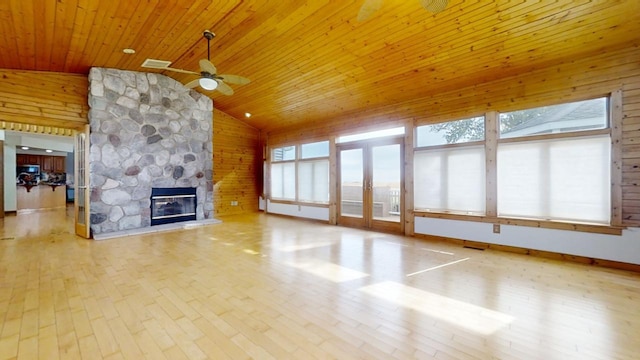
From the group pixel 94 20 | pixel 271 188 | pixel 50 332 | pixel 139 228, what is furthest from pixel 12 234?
pixel 271 188

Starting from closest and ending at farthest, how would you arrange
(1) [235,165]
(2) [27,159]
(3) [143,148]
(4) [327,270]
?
1. (4) [327,270]
2. (3) [143,148]
3. (1) [235,165]
4. (2) [27,159]

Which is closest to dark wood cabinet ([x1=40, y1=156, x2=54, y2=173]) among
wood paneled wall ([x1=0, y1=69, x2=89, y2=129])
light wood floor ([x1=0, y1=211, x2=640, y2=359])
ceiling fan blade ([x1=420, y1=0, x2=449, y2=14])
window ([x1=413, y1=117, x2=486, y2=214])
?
wood paneled wall ([x1=0, y1=69, x2=89, y2=129])

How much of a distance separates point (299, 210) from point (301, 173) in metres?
1.07

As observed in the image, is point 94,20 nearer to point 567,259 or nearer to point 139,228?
point 139,228

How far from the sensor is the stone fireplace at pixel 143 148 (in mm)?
5281

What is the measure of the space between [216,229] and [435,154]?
4826 mm

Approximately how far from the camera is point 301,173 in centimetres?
780

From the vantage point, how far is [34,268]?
3338 millimetres

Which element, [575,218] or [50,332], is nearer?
[50,332]

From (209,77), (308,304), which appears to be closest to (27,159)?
(209,77)

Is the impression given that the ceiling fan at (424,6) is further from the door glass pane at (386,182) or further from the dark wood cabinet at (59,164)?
the dark wood cabinet at (59,164)

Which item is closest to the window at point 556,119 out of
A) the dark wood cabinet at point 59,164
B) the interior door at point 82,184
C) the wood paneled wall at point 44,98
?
the interior door at point 82,184

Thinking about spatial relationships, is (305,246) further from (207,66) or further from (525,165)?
→ (525,165)

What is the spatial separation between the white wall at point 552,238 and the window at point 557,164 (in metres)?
0.22
